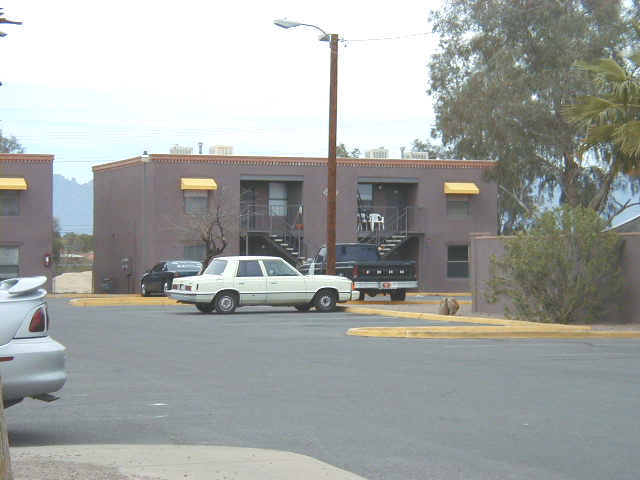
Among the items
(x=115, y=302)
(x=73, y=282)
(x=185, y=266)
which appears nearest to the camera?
(x=115, y=302)

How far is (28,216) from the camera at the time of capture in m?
49.2

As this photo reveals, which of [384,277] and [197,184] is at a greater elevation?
[197,184]

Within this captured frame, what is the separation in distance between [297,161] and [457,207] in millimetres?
8887

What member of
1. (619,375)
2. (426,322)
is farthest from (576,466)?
(426,322)

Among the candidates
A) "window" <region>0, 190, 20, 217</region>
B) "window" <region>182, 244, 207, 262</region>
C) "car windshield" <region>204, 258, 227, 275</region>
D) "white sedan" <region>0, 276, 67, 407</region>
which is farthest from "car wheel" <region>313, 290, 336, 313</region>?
"window" <region>0, 190, 20, 217</region>

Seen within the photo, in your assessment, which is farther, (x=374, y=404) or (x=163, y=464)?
Result: (x=374, y=404)

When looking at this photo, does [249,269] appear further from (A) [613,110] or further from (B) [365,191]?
(B) [365,191]

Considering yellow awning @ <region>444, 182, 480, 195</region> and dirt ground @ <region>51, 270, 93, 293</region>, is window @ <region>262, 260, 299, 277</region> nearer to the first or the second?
yellow awning @ <region>444, 182, 480, 195</region>

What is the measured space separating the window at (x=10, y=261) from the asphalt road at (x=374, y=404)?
103ft

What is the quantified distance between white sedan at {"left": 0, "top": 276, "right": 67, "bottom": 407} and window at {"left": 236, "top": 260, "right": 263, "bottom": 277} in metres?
19.3

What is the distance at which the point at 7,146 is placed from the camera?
81.3m

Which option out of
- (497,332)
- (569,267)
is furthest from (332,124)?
(497,332)

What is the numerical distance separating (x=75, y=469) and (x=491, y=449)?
10.9 feet

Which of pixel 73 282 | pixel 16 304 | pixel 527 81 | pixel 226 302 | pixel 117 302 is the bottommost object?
pixel 73 282
